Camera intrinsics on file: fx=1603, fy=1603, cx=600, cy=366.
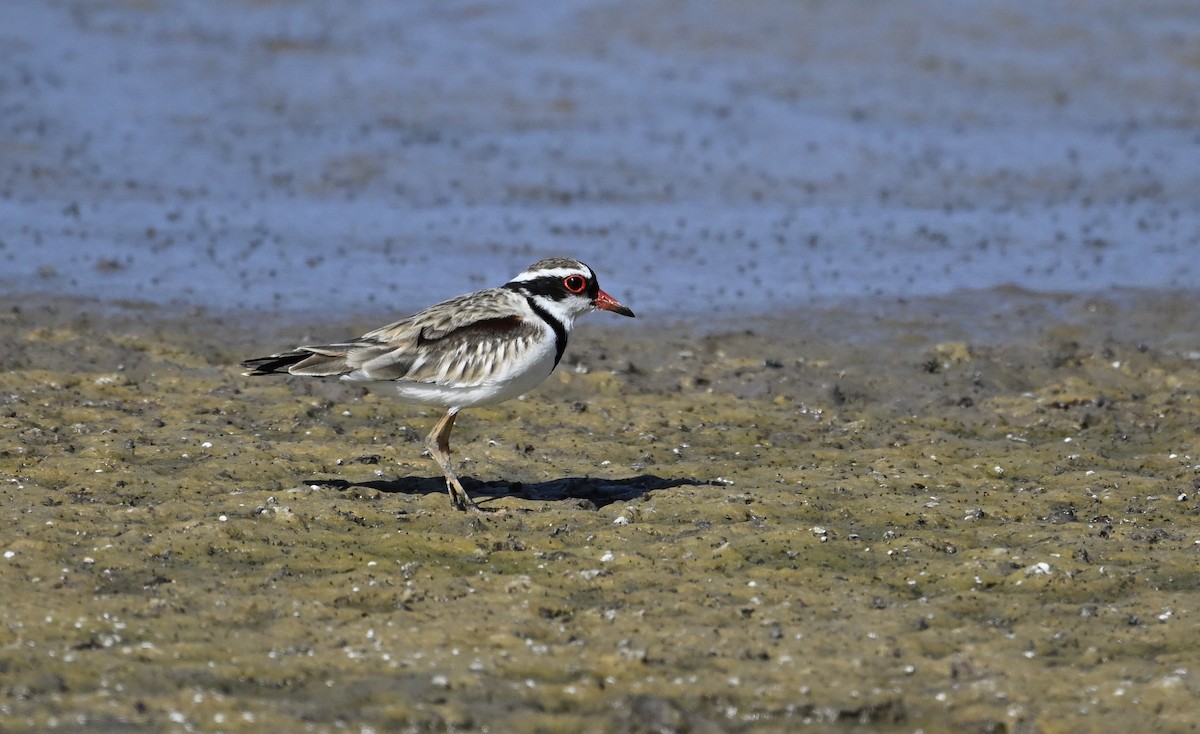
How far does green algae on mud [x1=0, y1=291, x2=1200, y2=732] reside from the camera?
812 cm

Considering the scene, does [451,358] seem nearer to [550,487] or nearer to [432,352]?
[432,352]

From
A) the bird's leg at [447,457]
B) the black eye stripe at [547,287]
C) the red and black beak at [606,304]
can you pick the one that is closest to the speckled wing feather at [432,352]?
the black eye stripe at [547,287]

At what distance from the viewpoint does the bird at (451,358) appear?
11.2 meters

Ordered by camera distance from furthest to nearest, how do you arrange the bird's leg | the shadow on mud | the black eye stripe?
the black eye stripe
the shadow on mud
the bird's leg

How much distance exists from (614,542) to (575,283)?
2278 millimetres

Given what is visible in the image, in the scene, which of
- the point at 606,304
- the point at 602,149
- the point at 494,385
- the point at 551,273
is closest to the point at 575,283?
the point at 551,273

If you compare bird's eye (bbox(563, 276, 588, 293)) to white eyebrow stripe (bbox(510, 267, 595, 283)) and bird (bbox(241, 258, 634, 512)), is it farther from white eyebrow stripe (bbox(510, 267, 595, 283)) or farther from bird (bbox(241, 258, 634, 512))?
bird (bbox(241, 258, 634, 512))

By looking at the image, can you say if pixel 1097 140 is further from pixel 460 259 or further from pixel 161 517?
pixel 161 517

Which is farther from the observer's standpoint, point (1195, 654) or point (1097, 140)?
point (1097, 140)

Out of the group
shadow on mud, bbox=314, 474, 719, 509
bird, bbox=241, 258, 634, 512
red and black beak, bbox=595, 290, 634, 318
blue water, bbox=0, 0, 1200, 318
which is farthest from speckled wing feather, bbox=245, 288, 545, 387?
blue water, bbox=0, 0, 1200, 318

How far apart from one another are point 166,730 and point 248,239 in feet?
41.7

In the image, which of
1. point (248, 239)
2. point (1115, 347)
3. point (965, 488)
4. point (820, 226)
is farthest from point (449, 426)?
point (820, 226)

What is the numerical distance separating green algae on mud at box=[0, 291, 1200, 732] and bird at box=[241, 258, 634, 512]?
699 mm

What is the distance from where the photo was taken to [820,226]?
21.1 m
